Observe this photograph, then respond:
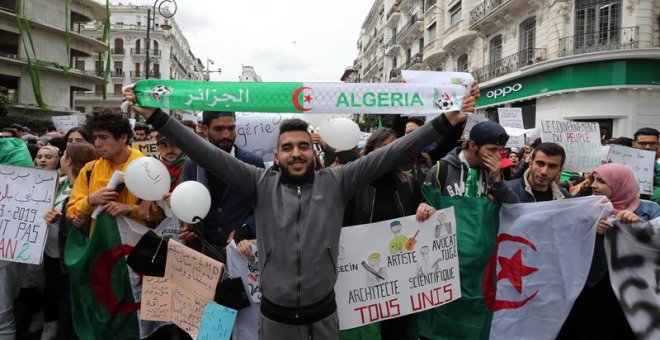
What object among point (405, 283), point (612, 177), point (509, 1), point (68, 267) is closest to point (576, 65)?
point (509, 1)

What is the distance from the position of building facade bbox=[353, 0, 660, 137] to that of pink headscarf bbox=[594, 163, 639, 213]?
53.2 ft

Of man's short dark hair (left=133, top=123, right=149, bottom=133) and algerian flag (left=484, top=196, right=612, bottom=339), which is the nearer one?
algerian flag (left=484, top=196, right=612, bottom=339)

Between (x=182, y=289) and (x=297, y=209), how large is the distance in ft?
4.92

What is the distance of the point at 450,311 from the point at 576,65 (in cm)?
1782

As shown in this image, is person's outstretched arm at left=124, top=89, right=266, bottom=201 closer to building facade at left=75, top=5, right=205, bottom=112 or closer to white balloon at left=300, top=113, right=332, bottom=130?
white balloon at left=300, top=113, right=332, bottom=130

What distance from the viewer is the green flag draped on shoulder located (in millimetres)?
3311

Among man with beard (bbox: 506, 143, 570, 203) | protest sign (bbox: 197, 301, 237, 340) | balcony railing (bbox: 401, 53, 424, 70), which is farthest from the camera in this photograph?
balcony railing (bbox: 401, 53, 424, 70)

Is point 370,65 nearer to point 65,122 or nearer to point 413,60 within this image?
point 413,60

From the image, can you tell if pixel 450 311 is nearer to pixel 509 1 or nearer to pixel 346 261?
pixel 346 261

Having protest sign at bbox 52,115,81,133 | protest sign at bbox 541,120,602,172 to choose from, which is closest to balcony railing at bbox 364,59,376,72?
protest sign at bbox 52,115,81,133

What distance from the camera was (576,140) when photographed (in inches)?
230

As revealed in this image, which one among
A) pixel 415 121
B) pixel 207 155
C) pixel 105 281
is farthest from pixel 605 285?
pixel 105 281

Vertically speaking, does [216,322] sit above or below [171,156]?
below

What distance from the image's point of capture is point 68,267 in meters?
3.35
